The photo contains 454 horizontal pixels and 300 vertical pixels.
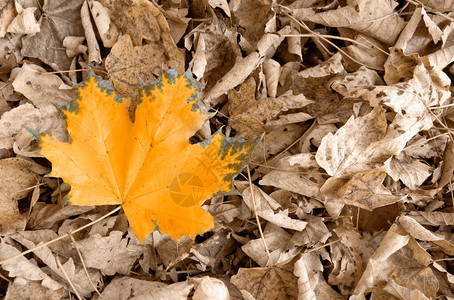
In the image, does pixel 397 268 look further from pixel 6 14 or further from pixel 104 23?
pixel 6 14

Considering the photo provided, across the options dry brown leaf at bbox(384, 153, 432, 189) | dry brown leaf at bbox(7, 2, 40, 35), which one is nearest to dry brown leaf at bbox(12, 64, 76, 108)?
dry brown leaf at bbox(7, 2, 40, 35)

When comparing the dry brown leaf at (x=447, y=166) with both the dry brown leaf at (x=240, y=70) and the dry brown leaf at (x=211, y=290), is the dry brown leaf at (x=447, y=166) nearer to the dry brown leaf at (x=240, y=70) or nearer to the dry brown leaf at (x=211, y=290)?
the dry brown leaf at (x=240, y=70)

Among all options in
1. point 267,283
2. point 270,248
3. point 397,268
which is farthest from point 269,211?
point 397,268

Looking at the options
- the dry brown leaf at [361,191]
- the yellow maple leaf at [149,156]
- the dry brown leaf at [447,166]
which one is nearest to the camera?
the yellow maple leaf at [149,156]

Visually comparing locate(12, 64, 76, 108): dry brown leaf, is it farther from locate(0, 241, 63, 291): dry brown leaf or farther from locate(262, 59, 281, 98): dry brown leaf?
locate(262, 59, 281, 98): dry brown leaf

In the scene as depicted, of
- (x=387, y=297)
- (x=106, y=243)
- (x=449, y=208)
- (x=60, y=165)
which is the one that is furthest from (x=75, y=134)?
(x=449, y=208)

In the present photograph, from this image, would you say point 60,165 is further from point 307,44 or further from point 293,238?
point 307,44

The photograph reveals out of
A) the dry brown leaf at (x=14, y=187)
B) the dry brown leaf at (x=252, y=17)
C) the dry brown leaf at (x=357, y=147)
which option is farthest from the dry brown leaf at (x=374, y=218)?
the dry brown leaf at (x=14, y=187)
